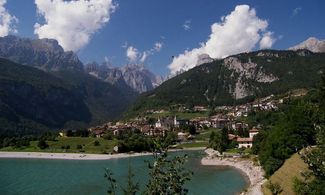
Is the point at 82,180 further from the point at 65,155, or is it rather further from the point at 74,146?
the point at 74,146

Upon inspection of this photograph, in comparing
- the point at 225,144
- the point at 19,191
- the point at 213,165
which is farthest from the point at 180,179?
the point at 225,144

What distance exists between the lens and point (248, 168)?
76.2 m

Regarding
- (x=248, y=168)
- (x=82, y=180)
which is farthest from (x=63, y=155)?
(x=248, y=168)

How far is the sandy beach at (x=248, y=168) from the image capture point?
5372 centimetres

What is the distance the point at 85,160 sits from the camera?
118938 mm

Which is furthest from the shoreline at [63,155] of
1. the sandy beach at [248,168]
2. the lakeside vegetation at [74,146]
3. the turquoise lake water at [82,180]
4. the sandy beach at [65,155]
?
the sandy beach at [248,168]

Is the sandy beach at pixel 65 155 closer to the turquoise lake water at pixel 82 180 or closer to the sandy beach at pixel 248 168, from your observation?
the turquoise lake water at pixel 82 180

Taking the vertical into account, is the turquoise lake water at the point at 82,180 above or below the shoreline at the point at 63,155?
below

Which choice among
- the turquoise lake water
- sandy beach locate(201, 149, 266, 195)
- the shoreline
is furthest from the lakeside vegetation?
sandy beach locate(201, 149, 266, 195)

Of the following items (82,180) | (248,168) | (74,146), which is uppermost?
(74,146)

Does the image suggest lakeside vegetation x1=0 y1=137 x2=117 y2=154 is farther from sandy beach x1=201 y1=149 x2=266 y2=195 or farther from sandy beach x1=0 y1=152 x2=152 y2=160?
sandy beach x1=201 y1=149 x2=266 y2=195

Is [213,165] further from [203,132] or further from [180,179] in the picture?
[203,132]

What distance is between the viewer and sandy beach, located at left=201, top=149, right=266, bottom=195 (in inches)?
2115

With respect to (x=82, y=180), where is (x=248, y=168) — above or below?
above
